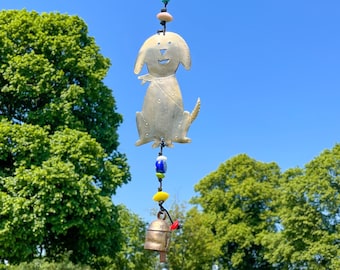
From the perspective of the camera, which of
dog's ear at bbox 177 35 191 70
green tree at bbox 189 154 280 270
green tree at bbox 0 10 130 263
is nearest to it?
dog's ear at bbox 177 35 191 70

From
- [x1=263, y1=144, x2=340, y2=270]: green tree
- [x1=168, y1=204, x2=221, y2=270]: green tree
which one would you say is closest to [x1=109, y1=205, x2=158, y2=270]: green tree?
[x1=168, y1=204, x2=221, y2=270]: green tree

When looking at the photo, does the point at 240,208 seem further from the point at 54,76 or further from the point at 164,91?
the point at 164,91

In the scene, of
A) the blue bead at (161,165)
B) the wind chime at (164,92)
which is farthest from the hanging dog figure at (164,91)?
the blue bead at (161,165)

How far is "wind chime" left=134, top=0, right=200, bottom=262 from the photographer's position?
14.3 ft

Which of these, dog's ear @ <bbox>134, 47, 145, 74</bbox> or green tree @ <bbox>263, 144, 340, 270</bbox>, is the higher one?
green tree @ <bbox>263, 144, 340, 270</bbox>

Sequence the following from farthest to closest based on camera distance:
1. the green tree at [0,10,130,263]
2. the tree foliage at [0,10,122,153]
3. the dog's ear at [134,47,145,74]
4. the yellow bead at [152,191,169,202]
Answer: the tree foliage at [0,10,122,153] → the green tree at [0,10,130,263] → the dog's ear at [134,47,145,74] → the yellow bead at [152,191,169,202]

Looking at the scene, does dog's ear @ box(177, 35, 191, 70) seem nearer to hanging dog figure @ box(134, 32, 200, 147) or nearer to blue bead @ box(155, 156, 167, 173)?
hanging dog figure @ box(134, 32, 200, 147)

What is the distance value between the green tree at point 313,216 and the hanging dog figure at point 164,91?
29.8 metres

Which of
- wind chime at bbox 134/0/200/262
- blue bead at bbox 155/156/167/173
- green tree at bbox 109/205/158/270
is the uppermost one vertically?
green tree at bbox 109/205/158/270

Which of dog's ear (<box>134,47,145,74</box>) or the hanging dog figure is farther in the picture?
dog's ear (<box>134,47,145,74</box>)

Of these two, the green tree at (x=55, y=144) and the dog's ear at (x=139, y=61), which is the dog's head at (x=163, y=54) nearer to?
the dog's ear at (x=139, y=61)

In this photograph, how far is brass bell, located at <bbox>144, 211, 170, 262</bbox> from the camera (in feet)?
13.6

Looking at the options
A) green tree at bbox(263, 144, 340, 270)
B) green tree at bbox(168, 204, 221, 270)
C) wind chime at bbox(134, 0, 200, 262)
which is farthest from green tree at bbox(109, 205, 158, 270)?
wind chime at bbox(134, 0, 200, 262)

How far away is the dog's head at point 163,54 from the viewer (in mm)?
4352
